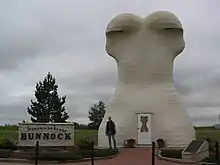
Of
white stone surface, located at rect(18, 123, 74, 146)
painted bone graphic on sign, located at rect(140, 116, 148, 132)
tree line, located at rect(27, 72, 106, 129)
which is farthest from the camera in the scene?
tree line, located at rect(27, 72, 106, 129)

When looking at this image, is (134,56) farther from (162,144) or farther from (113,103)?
(162,144)

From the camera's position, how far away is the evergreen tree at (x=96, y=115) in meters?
82.6

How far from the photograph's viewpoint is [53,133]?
77.3 ft

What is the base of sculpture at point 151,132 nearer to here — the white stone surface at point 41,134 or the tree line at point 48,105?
the white stone surface at point 41,134

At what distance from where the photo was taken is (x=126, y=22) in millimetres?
31188

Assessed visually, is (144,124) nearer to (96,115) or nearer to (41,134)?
(41,134)

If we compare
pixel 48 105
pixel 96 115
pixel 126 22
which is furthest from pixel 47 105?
pixel 126 22

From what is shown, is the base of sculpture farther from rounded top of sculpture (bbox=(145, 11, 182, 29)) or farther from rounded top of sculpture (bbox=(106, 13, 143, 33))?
rounded top of sculpture (bbox=(145, 11, 182, 29))

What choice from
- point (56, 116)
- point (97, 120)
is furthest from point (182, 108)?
point (97, 120)

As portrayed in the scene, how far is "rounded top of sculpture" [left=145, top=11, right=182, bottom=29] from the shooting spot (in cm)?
3080

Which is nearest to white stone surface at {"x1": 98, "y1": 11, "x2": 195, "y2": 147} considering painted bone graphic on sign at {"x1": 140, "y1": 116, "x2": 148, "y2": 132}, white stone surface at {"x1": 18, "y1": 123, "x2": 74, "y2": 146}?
painted bone graphic on sign at {"x1": 140, "y1": 116, "x2": 148, "y2": 132}

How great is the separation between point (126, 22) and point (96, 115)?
5415cm

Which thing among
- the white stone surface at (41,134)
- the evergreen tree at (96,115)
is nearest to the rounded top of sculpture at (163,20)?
the white stone surface at (41,134)

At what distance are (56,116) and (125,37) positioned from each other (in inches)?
1469
